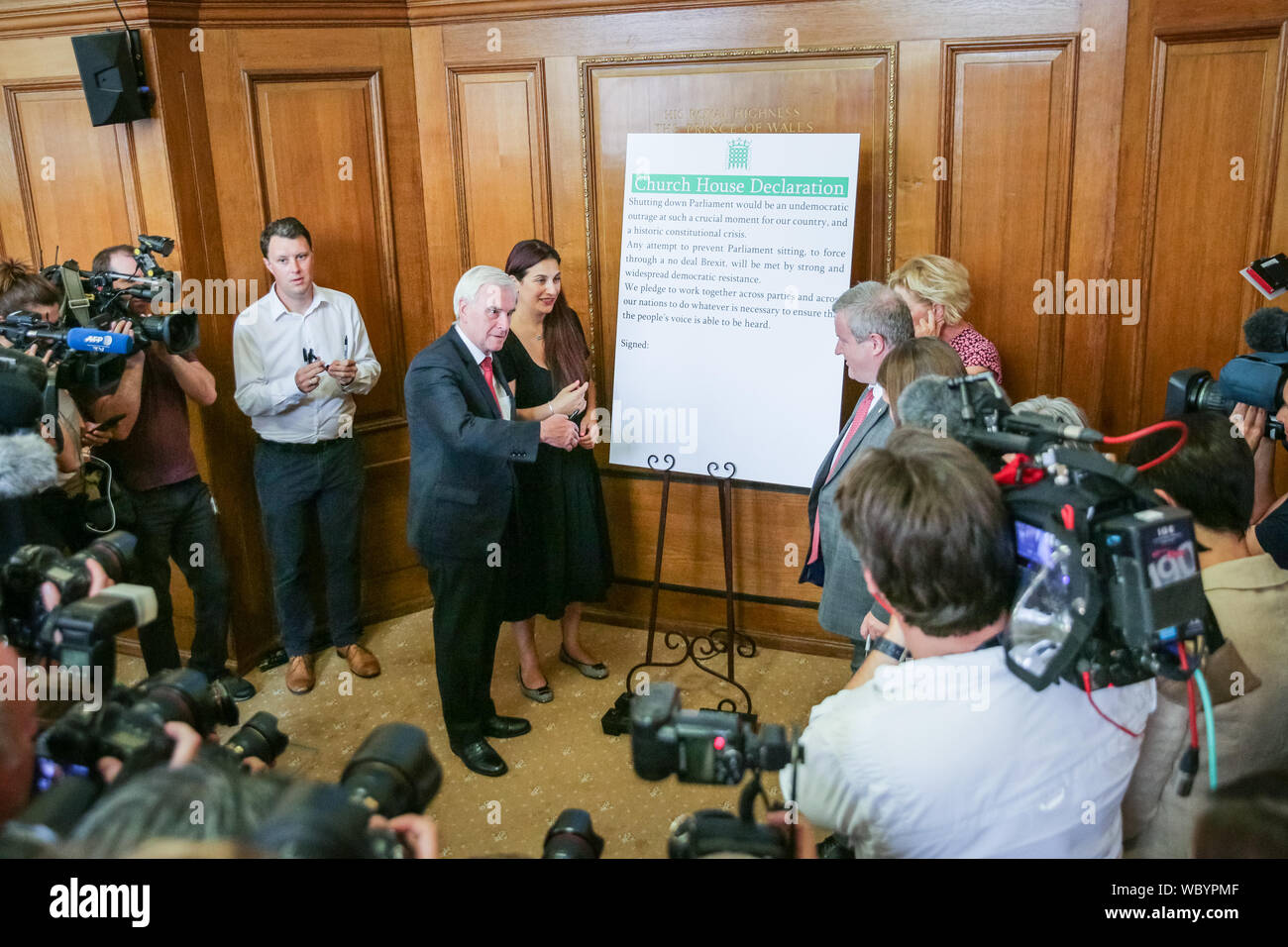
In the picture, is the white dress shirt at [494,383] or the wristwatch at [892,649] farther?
the white dress shirt at [494,383]

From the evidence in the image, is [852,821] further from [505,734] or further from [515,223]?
[515,223]

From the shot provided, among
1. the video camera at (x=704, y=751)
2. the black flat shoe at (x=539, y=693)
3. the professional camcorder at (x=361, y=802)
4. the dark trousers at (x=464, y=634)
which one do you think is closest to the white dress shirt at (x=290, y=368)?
the dark trousers at (x=464, y=634)

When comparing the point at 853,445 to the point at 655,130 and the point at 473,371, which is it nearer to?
the point at 473,371

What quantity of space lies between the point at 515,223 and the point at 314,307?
785 millimetres

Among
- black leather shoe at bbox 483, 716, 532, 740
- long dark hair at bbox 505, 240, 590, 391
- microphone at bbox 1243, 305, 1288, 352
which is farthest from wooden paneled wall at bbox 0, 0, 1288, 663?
microphone at bbox 1243, 305, 1288, 352

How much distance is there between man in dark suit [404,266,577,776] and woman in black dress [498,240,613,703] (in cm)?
24

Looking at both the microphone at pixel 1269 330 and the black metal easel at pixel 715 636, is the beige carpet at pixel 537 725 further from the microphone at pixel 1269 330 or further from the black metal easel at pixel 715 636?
the microphone at pixel 1269 330

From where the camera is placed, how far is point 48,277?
2.93 meters

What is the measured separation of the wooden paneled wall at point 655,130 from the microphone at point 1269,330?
1068 mm

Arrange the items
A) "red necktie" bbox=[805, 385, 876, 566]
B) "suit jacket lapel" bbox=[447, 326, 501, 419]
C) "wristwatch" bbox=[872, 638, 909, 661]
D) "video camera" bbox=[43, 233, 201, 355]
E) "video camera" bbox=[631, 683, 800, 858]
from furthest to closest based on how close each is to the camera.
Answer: "suit jacket lapel" bbox=[447, 326, 501, 419] → "video camera" bbox=[43, 233, 201, 355] → "red necktie" bbox=[805, 385, 876, 566] → "wristwatch" bbox=[872, 638, 909, 661] → "video camera" bbox=[631, 683, 800, 858]

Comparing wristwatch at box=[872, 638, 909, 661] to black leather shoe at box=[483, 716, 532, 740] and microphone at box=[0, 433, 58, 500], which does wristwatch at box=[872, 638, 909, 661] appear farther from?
black leather shoe at box=[483, 716, 532, 740]

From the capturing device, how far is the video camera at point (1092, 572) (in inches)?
45.7

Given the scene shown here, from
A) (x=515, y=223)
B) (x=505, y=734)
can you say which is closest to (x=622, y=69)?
(x=515, y=223)

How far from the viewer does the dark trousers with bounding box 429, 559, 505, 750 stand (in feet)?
9.96
